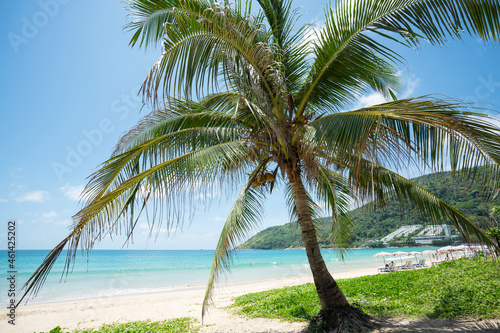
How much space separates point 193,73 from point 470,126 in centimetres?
295

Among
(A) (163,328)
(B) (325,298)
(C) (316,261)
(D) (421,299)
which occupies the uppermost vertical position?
(C) (316,261)

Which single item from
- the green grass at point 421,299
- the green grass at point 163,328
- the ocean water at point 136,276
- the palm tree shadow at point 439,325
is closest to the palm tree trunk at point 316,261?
the palm tree shadow at point 439,325

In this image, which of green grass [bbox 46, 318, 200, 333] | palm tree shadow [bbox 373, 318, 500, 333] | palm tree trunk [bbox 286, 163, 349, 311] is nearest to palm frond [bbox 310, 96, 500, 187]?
palm tree trunk [bbox 286, 163, 349, 311]

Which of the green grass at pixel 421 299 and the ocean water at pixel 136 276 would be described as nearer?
the green grass at pixel 421 299

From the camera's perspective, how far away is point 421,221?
17.9 feet

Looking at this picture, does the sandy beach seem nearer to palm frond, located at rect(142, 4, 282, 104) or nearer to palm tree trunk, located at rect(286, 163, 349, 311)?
palm tree trunk, located at rect(286, 163, 349, 311)

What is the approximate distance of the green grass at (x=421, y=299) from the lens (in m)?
5.23

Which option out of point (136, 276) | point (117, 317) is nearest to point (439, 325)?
point (117, 317)

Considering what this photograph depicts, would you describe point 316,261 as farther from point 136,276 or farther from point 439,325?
point 136,276

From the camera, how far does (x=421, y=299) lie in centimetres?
615

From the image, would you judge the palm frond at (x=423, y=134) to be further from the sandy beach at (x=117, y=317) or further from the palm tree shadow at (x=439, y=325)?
the sandy beach at (x=117, y=317)

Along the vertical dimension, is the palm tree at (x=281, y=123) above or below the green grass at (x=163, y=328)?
above

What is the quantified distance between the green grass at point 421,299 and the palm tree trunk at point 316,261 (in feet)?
3.57

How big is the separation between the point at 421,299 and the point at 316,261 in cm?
303
